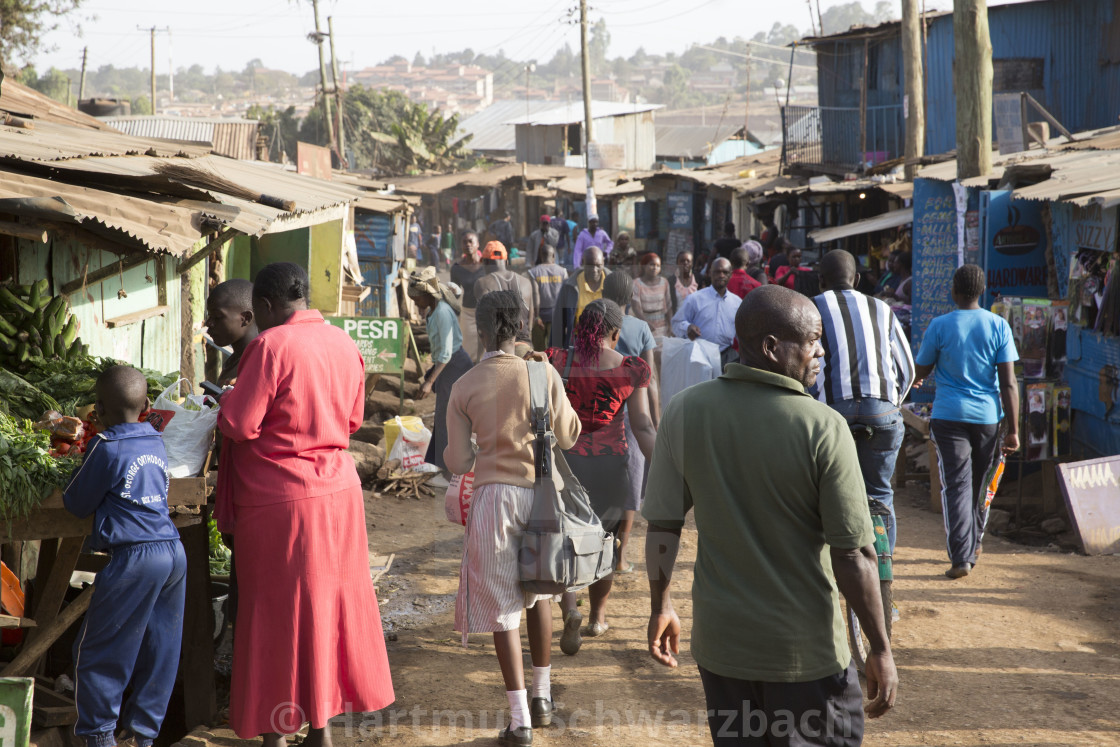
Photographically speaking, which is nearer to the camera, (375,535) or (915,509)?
(375,535)

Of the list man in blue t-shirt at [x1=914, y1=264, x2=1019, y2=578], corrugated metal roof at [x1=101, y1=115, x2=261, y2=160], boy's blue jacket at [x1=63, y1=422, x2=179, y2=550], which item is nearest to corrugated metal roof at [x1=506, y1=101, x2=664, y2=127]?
corrugated metal roof at [x1=101, y1=115, x2=261, y2=160]

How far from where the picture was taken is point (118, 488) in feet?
11.8

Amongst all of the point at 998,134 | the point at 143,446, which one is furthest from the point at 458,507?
the point at 998,134

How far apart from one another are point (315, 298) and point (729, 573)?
29.7 feet

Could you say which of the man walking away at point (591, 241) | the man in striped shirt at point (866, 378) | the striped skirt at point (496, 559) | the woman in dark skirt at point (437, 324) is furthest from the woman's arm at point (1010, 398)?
the man walking away at point (591, 241)

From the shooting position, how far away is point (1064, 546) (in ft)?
24.1

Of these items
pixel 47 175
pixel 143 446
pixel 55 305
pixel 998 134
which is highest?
pixel 998 134

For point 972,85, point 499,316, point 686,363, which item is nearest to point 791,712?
point 499,316

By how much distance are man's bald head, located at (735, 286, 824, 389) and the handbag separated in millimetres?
1516

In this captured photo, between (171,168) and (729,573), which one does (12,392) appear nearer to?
(171,168)

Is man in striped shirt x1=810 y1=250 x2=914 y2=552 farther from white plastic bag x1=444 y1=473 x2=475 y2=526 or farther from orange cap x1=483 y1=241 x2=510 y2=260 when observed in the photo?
orange cap x1=483 y1=241 x2=510 y2=260

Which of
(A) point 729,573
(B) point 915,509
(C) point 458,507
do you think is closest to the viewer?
(A) point 729,573

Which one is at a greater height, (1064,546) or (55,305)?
(55,305)

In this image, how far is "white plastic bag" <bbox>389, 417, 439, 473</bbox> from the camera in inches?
353
